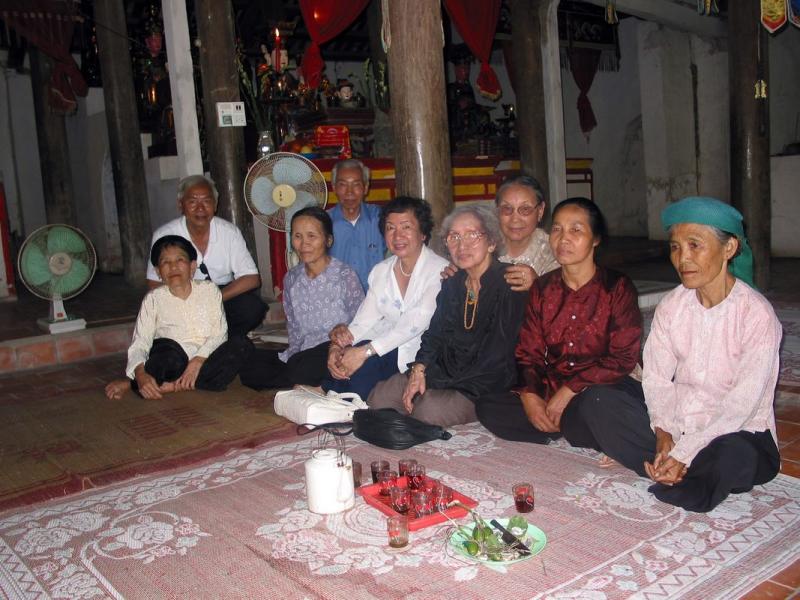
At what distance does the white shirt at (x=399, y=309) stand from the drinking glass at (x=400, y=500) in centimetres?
141

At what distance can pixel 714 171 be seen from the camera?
33.6ft

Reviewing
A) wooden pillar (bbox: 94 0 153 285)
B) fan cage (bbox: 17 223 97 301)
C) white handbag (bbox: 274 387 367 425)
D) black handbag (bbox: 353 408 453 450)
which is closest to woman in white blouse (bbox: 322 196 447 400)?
white handbag (bbox: 274 387 367 425)

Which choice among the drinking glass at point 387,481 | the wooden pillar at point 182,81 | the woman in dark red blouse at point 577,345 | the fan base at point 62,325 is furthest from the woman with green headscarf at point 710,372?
the wooden pillar at point 182,81

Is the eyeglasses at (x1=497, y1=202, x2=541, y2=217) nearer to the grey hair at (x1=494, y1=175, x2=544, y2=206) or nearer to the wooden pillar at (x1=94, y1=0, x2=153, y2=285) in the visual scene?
the grey hair at (x1=494, y1=175, x2=544, y2=206)

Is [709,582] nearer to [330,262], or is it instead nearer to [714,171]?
[330,262]

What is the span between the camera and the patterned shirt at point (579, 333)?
297cm

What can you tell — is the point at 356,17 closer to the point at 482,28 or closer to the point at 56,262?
the point at 482,28

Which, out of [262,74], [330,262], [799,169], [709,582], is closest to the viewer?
[709,582]

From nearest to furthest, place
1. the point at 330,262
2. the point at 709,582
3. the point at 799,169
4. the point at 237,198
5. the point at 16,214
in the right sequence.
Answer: the point at 709,582
the point at 330,262
the point at 237,198
the point at 799,169
the point at 16,214

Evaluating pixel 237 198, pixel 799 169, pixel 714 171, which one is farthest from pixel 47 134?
pixel 799 169

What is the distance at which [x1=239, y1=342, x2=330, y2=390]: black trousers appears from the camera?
13.9 feet

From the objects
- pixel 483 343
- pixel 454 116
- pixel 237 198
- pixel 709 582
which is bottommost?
pixel 709 582

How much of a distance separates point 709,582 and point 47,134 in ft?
36.6

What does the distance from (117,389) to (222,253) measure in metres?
1.18
